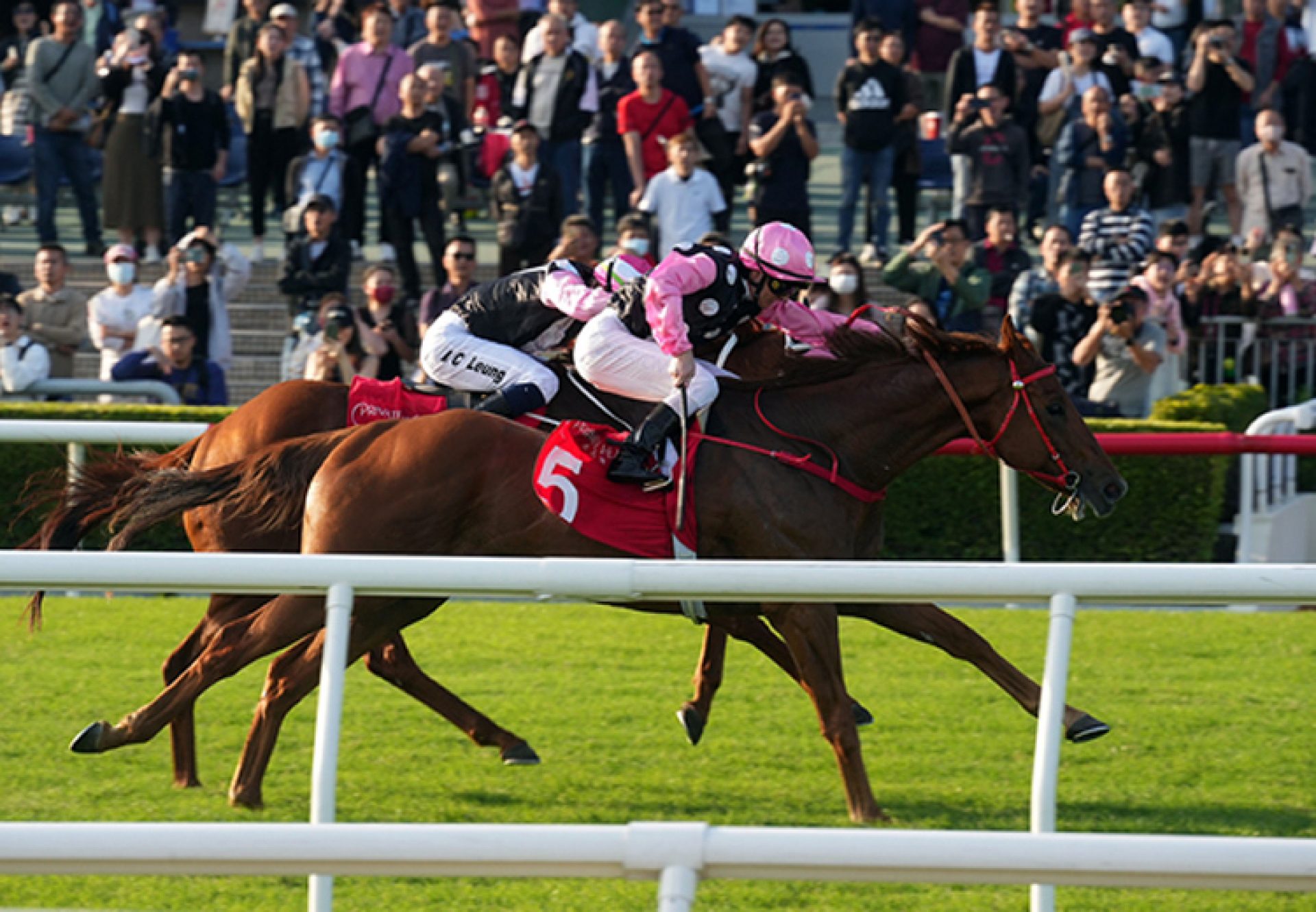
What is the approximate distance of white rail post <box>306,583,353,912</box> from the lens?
8.20 ft

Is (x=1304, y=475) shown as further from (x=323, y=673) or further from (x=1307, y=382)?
(x=323, y=673)

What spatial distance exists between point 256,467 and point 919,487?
426 cm

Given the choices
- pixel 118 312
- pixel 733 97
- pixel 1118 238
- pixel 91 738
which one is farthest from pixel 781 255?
pixel 733 97

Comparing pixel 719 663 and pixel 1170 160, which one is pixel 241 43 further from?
pixel 719 663

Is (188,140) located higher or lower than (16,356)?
higher

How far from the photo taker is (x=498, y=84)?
11.9m

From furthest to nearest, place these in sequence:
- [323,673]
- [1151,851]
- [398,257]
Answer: [398,257] < [323,673] < [1151,851]

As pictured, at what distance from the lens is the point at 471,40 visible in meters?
12.8

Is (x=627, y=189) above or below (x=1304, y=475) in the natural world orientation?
above

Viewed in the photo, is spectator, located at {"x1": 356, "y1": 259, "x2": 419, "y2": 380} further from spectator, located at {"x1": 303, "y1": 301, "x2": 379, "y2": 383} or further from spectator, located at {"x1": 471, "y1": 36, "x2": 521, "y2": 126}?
spectator, located at {"x1": 471, "y1": 36, "x2": 521, "y2": 126}

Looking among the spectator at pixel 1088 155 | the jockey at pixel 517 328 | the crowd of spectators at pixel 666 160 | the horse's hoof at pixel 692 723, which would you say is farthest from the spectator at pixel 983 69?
the horse's hoof at pixel 692 723

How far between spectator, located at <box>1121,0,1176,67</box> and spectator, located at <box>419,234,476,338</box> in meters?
5.32

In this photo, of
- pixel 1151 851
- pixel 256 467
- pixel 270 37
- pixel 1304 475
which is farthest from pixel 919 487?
pixel 1151 851

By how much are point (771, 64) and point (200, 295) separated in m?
3.93
